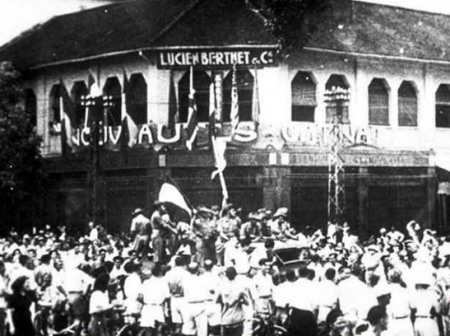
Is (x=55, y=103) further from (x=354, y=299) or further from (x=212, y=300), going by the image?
(x=354, y=299)

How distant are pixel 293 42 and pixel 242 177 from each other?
4.36m

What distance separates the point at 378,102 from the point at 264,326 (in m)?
15.7

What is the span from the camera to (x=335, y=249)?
14750mm

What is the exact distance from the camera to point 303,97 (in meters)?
23.8

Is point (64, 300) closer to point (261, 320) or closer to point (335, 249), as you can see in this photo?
point (261, 320)

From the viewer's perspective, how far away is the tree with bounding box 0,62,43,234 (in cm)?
1930

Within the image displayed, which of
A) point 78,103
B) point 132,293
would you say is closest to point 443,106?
point 78,103

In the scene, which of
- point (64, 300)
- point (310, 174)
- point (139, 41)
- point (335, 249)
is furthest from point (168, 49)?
point (64, 300)

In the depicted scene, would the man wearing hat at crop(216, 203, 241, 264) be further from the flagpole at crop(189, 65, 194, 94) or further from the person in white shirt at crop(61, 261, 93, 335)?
the person in white shirt at crop(61, 261, 93, 335)

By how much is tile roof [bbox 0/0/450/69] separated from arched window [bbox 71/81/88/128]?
3.20 ft

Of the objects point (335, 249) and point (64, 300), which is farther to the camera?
point (335, 249)

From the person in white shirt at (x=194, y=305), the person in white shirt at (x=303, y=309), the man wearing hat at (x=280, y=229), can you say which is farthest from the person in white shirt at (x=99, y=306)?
the man wearing hat at (x=280, y=229)

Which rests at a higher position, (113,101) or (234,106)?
(113,101)

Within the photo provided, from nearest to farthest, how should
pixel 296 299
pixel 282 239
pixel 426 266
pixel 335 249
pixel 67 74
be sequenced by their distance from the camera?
pixel 296 299 < pixel 426 266 < pixel 335 249 < pixel 282 239 < pixel 67 74
